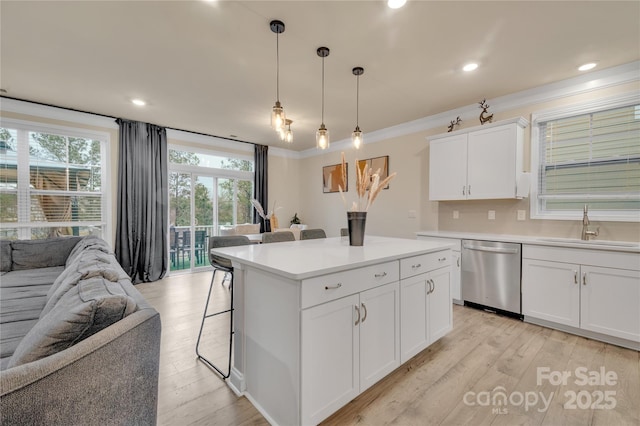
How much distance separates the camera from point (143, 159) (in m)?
4.63

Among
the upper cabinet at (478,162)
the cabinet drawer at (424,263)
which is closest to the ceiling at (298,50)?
the upper cabinet at (478,162)

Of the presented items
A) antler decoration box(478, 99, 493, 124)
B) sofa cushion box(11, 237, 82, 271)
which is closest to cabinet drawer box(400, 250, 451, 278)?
antler decoration box(478, 99, 493, 124)

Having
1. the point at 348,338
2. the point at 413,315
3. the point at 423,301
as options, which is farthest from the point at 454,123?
the point at 348,338

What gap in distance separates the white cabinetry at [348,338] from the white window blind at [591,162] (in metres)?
2.63

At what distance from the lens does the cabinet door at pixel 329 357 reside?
1.44 meters

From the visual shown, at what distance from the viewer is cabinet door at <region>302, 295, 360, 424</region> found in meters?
1.44

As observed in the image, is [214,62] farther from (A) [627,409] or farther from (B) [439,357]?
(A) [627,409]

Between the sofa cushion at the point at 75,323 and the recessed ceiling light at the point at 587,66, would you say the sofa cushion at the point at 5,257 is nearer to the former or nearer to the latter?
the sofa cushion at the point at 75,323

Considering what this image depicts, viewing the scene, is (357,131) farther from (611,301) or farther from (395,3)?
(611,301)

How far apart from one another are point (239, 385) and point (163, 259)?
12.1 feet

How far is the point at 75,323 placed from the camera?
1003 mm

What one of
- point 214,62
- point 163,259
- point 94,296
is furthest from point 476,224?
point 163,259

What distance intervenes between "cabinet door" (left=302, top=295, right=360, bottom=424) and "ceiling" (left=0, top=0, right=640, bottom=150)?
208cm

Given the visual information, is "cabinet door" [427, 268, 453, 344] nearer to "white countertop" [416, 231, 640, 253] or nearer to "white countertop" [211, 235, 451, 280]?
"white countertop" [211, 235, 451, 280]
